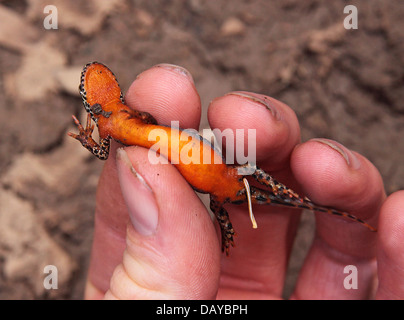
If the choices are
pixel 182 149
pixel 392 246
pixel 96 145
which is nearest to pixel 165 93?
pixel 182 149

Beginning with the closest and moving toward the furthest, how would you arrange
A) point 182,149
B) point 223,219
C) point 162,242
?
point 162,242, point 182,149, point 223,219

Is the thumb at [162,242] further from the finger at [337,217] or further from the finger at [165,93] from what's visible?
the finger at [337,217]

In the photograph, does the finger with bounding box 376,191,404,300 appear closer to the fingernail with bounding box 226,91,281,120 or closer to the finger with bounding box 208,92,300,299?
the finger with bounding box 208,92,300,299

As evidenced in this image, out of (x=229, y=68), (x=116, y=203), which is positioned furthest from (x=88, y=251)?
(x=229, y=68)

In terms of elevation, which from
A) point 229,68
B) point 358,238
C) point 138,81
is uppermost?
point 229,68

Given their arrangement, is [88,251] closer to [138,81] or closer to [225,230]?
[225,230]

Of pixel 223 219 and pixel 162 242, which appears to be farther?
pixel 223 219

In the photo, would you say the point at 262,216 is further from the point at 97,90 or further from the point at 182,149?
the point at 97,90

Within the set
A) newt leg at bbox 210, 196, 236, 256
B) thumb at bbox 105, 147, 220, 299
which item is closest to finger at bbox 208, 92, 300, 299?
newt leg at bbox 210, 196, 236, 256
